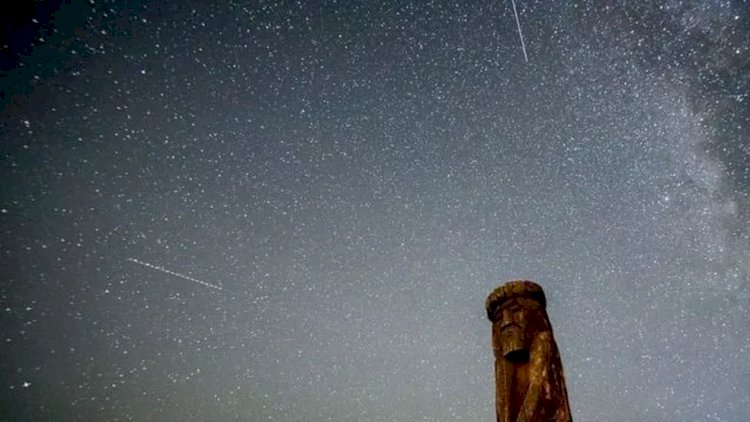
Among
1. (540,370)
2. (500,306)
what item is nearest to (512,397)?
(540,370)

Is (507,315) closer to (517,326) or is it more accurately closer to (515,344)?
(517,326)

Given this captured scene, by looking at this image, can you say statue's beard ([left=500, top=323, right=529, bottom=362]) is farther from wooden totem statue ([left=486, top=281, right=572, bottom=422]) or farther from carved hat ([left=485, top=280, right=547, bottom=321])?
carved hat ([left=485, top=280, right=547, bottom=321])

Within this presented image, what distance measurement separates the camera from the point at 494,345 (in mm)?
3369

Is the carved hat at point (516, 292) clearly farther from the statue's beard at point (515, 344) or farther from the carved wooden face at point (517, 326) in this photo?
the statue's beard at point (515, 344)

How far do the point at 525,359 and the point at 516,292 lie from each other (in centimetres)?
55

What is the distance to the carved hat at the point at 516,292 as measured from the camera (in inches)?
132

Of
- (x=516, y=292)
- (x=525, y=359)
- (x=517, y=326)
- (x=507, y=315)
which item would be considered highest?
(x=516, y=292)

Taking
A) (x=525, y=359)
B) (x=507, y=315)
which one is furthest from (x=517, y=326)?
(x=525, y=359)

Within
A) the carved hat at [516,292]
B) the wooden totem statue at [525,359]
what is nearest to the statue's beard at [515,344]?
the wooden totem statue at [525,359]

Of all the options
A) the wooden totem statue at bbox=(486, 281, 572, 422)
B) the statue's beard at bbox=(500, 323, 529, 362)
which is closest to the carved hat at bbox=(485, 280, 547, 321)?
the wooden totem statue at bbox=(486, 281, 572, 422)

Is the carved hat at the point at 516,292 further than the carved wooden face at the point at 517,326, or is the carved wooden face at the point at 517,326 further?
the carved hat at the point at 516,292

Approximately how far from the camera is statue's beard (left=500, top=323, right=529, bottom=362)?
310 centimetres

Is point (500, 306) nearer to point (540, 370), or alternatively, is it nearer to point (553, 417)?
point (540, 370)

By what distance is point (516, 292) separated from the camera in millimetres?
3371
